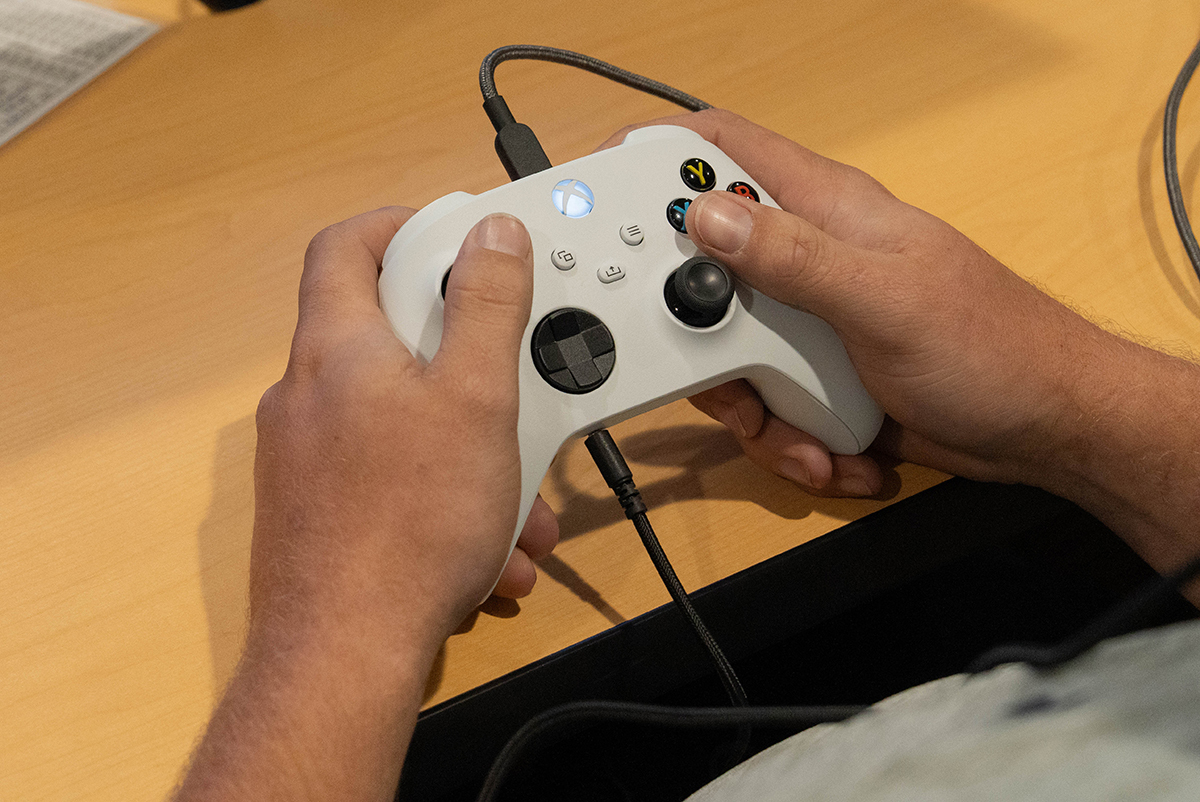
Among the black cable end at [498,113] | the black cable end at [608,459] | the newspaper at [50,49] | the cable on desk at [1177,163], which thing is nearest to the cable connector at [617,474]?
the black cable end at [608,459]

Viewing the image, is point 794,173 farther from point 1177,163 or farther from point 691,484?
point 1177,163

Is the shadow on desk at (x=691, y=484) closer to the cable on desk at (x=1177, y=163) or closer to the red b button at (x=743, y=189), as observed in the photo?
the red b button at (x=743, y=189)

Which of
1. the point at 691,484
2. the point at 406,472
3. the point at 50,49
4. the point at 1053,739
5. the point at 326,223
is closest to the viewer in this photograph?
the point at 1053,739

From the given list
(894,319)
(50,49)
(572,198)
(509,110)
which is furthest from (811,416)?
(50,49)

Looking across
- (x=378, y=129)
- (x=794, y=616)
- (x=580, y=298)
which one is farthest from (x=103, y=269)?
(x=794, y=616)

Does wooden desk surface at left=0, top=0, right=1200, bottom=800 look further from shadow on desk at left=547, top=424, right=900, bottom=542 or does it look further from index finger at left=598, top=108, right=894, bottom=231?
index finger at left=598, top=108, right=894, bottom=231

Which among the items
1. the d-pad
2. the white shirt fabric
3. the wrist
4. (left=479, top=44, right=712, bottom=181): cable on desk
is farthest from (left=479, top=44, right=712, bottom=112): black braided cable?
the white shirt fabric

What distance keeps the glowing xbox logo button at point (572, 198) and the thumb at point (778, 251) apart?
0.17ft

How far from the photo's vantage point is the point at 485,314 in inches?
14.6

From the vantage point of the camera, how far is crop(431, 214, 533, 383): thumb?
0.37 meters

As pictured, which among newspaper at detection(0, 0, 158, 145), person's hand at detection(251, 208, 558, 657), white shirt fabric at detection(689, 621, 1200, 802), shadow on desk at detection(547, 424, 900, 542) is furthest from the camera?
newspaper at detection(0, 0, 158, 145)

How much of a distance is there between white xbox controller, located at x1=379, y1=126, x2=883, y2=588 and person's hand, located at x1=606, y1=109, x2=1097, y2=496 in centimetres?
2

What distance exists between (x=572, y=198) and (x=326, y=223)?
0.80 feet

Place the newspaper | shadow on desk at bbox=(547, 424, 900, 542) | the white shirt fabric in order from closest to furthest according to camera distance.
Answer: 1. the white shirt fabric
2. shadow on desk at bbox=(547, 424, 900, 542)
3. the newspaper
